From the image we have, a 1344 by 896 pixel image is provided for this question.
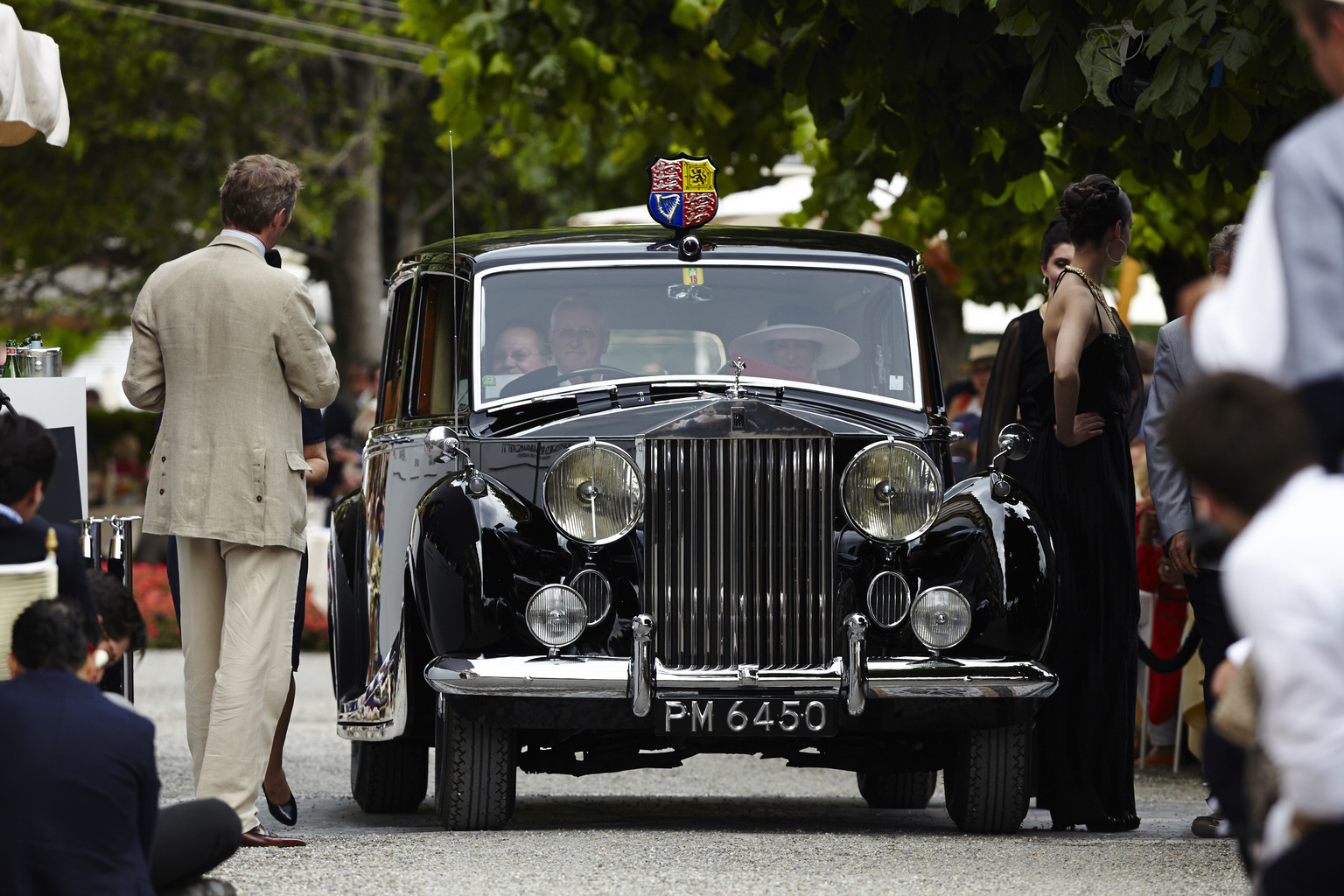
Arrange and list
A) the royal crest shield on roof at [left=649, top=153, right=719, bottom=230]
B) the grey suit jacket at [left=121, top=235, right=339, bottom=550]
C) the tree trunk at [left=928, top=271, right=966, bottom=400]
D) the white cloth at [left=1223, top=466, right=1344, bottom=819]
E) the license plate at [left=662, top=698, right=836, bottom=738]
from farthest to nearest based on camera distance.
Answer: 1. the tree trunk at [left=928, top=271, right=966, bottom=400]
2. the royal crest shield on roof at [left=649, top=153, right=719, bottom=230]
3. the license plate at [left=662, top=698, right=836, bottom=738]
4. the grey suit jacket at [left=121, top=235, right=339, bottom=550]
5. the white cloth at [left=1223, top=466, right=1344, bottom=819]

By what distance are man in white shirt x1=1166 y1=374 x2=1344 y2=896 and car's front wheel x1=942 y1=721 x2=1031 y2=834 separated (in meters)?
3.40

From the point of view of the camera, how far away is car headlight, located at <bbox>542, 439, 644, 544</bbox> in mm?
5934

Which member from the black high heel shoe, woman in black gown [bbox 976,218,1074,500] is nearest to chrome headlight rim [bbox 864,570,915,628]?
woman in black gown [bbox 976,218,1074,500]

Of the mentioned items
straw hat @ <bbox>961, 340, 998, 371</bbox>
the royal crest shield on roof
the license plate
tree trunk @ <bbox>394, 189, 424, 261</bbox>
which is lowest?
the license plate

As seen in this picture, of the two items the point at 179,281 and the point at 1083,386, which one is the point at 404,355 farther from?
the point at 1083,386

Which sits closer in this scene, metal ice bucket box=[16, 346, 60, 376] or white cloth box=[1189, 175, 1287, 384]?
white cloth box=[1189, 175, 1287, 384]

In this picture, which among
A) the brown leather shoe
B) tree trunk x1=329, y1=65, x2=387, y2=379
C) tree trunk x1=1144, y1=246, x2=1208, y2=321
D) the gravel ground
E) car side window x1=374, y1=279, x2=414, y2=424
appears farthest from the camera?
tree trunk x1=329, y1=65, x2=387, y2=379

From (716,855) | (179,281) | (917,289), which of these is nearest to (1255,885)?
(716,855)

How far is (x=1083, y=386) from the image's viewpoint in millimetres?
6434

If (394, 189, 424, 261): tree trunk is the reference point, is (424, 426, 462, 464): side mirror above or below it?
below

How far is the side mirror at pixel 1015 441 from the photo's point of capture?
20.7 feet

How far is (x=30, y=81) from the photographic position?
6.13 m

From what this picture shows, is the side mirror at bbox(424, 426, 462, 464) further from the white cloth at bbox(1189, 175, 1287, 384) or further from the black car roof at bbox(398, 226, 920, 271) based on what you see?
the white cloth at bbox(1189, 175, 1287, 384)

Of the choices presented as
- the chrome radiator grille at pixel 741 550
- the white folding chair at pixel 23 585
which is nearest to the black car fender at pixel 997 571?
the chrome radiator grille at pixel 741 550
